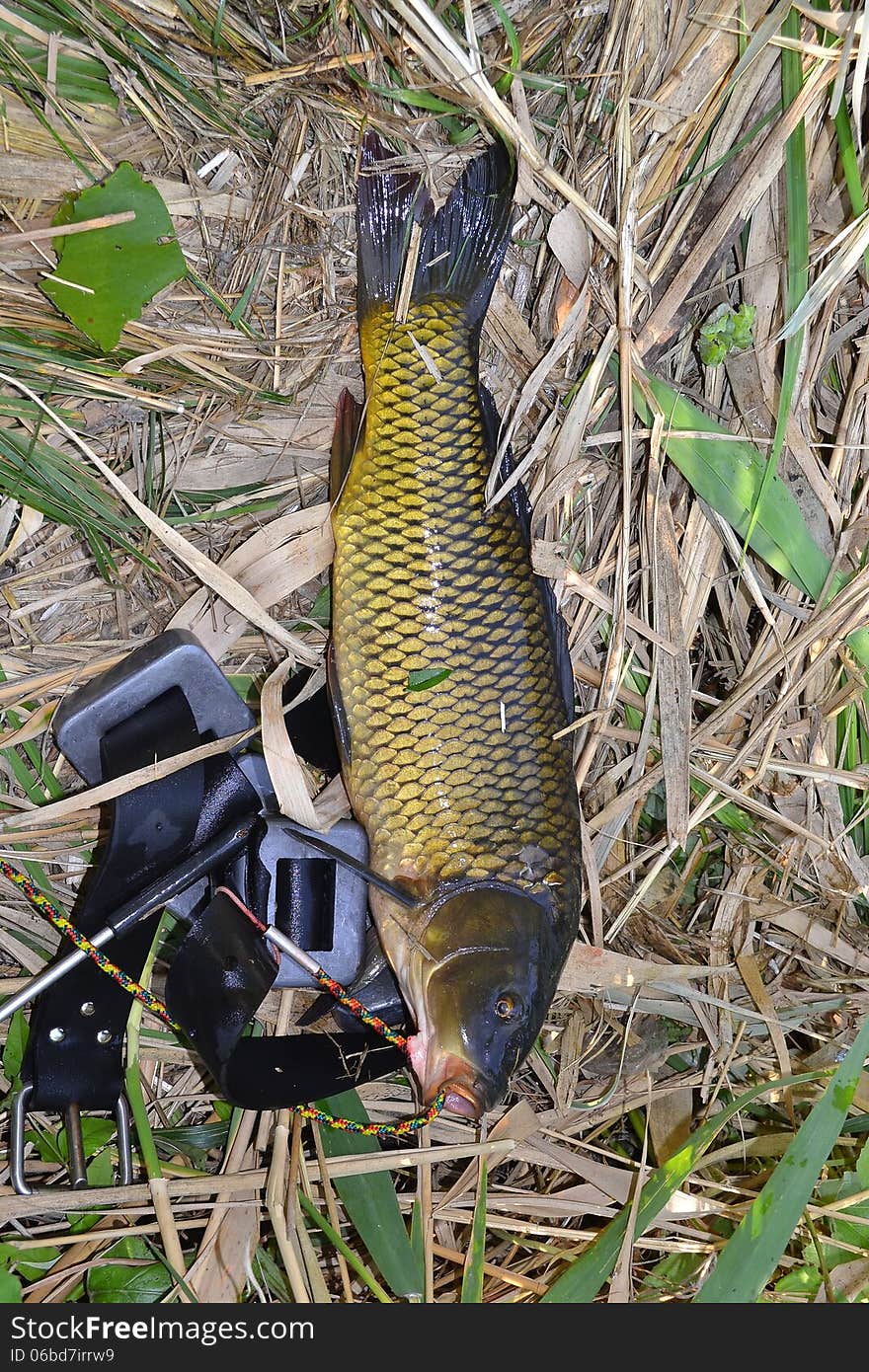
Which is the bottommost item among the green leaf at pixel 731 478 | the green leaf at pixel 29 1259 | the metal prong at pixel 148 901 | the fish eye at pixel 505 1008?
the green leaf at pixel 29 1259

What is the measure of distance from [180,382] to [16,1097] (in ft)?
4.11

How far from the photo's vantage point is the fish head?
1.56 meters

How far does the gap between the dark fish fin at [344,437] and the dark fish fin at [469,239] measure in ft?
0.69

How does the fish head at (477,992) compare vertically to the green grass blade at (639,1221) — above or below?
above

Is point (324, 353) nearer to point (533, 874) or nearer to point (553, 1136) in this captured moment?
point (533, 874)

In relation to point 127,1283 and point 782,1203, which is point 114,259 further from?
point 782,1203

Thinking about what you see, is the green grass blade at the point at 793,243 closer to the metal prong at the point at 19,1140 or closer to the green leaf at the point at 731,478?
the green leaf at the point at 731,478

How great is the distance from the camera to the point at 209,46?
5.02 ft

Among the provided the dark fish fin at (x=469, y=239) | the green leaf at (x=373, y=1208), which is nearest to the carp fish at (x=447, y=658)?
the dark fish fin at (x=469, y=239)

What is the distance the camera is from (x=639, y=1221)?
1674 millimetres

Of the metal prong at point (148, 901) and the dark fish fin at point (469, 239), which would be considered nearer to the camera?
the metal prong at point (148, 901)

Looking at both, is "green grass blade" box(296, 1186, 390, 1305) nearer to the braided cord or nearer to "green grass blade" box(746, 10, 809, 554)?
the braided cord

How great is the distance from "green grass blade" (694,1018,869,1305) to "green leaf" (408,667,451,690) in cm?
91

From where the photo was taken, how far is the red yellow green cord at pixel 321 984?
1537mm
